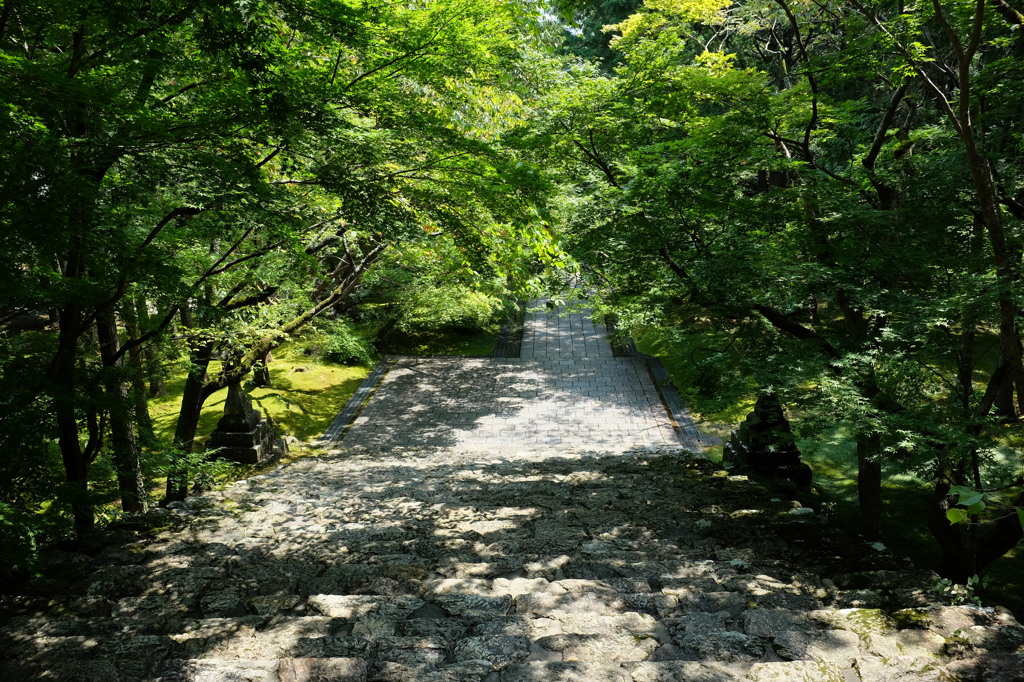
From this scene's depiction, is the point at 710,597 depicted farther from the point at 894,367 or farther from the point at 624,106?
the point at 624,106

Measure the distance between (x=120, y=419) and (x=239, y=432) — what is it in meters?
4.21

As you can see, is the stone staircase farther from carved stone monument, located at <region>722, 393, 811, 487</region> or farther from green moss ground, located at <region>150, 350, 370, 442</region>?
green moss ground, located at <region>150, 350, 370, 442</region>

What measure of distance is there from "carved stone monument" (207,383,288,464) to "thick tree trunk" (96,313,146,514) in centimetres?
259

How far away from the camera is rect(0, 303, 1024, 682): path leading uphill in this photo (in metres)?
2.54

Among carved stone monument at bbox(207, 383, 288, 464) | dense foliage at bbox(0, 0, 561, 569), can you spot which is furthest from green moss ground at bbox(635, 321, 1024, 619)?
carved stone monument at bbox(207, 383, 288, 464)

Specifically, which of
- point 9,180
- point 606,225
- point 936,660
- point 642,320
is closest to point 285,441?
point 642,320

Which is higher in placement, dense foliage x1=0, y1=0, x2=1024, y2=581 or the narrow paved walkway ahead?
dense foliage x1=0, y1=0, x2=1024, y2=581

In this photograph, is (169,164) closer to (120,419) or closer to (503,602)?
(120,419)

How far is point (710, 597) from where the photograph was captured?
3.56 meters

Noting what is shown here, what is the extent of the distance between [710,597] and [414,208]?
4.45 m

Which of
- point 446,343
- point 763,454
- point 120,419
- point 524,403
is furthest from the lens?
point 446,343

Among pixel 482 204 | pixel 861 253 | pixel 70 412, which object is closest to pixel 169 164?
pixel 70 412

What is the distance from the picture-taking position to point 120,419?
19.5 feet

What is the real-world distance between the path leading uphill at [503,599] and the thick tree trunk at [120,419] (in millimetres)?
690
